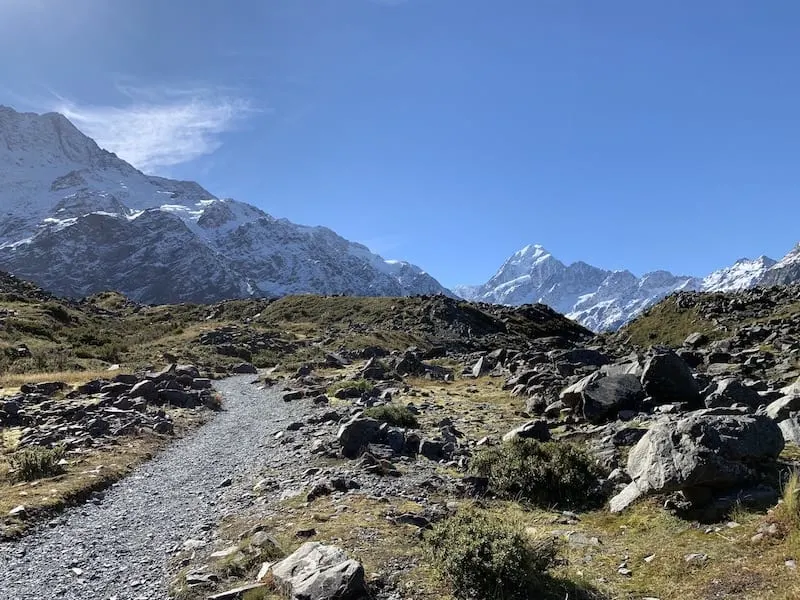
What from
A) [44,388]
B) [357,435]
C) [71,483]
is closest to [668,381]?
[357,435]

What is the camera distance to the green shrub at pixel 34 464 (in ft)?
61.8

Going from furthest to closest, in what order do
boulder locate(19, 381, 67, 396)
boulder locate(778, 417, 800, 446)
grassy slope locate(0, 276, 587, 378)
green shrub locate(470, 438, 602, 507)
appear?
grassy slope locate(0, 276, 587, 378) → boulder locate(19, 381, 67, 396) → boulder locate(778, 417, 800, 446) → green shrub locate(470, 438, 602, 507)

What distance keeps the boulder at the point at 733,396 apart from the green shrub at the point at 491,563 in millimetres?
11993

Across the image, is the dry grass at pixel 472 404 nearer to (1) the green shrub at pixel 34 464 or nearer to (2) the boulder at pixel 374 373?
(2) the boulder at pixel 374 373

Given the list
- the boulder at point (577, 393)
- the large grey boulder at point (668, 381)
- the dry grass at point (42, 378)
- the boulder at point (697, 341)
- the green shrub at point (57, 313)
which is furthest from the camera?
the green shrub at point (57, 313)

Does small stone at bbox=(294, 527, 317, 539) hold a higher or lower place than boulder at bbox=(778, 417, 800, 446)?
lower

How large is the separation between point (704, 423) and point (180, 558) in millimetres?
11393

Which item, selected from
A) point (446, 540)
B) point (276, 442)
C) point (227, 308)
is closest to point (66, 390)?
point (276, 442)

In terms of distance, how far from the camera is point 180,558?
40.5 ft

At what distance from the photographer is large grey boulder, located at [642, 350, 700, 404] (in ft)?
67.2

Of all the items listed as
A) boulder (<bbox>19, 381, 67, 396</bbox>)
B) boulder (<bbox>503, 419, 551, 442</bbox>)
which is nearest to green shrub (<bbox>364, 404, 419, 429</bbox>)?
boulder (<bbox>503, 419, 551, 442</bbox>)

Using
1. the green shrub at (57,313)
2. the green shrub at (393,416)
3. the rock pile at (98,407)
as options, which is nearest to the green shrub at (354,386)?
the rock pile at (98,407)

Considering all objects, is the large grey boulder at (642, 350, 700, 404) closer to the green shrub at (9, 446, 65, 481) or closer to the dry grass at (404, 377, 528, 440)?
the dry grass at (404, 377, 528, 440)

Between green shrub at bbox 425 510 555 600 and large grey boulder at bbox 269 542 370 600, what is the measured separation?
1.47 meters
